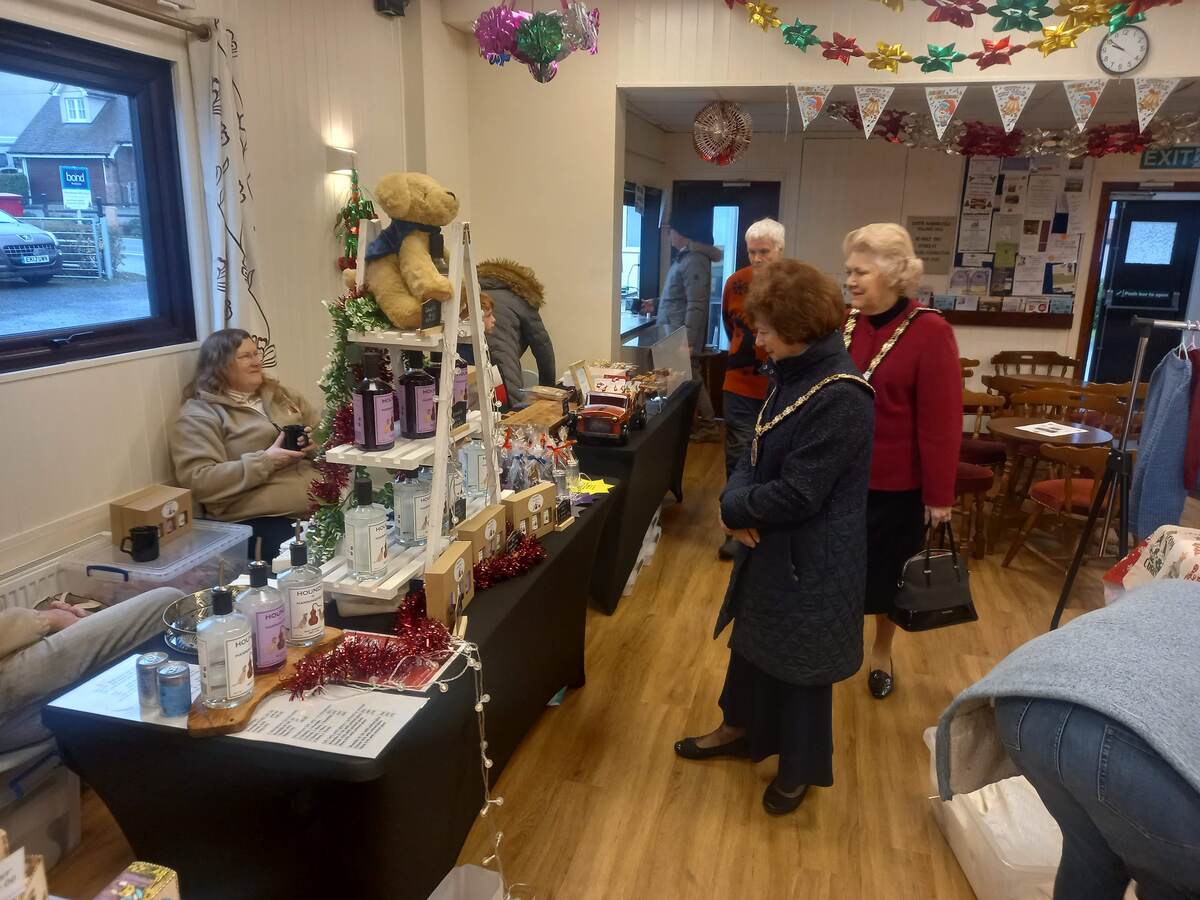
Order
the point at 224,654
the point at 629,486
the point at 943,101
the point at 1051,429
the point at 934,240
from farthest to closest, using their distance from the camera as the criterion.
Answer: the point at 934,240 → the point at 1051,429 → the point at 943,101 → the point at 629,486 → the point at 224,654

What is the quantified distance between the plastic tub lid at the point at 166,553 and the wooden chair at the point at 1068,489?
3465 millimetres

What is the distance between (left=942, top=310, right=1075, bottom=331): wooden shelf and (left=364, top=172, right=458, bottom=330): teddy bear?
18.0 feet

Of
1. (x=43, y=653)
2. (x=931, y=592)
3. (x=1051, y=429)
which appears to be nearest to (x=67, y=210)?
(x=43, y=653)

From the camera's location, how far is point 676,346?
472 centimetres

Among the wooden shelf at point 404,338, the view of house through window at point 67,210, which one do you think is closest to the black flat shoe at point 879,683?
the wooden shelf at point 404,338

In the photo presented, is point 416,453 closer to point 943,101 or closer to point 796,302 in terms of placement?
point 796,302

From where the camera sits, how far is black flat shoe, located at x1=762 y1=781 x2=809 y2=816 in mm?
2277

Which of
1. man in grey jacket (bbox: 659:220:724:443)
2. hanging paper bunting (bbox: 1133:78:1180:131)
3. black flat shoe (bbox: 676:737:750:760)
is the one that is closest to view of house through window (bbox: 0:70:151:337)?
black flat shoe (bbox: 676:737:750:760)

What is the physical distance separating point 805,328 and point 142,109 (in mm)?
2376

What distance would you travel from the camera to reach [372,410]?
172cm

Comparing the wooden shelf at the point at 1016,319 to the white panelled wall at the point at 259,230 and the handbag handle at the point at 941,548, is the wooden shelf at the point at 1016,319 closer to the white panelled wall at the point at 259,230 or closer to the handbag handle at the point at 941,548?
the handbag handle at the point at 941,548

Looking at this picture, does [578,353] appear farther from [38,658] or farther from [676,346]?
[38,658]

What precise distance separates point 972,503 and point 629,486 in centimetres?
253

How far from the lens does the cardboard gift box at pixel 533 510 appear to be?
220 cm
